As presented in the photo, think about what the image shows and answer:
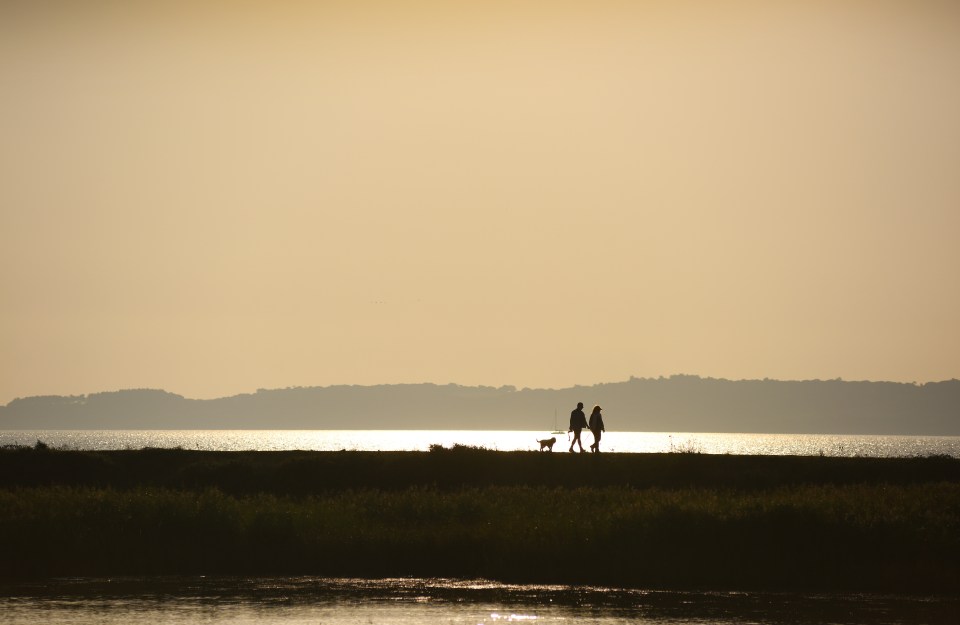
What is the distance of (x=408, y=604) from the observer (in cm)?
3253

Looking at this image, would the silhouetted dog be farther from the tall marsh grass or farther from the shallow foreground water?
the shallow foreground water

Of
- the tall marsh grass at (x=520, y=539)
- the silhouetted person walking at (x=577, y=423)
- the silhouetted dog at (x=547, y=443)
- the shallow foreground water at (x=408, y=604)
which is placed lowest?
the shallow foreground water at (x=408, y=604)

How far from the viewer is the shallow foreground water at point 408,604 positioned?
30.6 metres

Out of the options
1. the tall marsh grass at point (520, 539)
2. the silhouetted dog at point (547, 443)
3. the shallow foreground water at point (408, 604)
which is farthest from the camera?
the silhouetted dog at point (547, 443)

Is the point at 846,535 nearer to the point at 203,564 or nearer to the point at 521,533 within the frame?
the point at 521,533

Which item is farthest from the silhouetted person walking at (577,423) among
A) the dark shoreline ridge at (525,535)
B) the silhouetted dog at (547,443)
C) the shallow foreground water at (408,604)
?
the shallow foreground water at (408,604)

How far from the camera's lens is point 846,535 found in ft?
119

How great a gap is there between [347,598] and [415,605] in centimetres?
188

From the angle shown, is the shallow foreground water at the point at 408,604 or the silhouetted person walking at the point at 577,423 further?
the silhouetted person walking at the point at 577,423

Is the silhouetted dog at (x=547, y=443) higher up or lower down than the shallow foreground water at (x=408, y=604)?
higher up

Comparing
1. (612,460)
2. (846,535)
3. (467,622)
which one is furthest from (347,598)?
(612,460)

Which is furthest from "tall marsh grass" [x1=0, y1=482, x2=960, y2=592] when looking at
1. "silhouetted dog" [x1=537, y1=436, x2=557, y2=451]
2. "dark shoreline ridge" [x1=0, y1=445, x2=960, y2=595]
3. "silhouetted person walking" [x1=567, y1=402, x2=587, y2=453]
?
"silhouetted dog" [x1=537, y1=436, x2=557, y2=451]

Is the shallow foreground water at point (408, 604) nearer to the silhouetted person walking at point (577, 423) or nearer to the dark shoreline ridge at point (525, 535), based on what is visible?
the dark shoreline ridge at point (525, 535)

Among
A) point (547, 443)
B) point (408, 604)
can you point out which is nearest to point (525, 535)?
point (408, 604)
